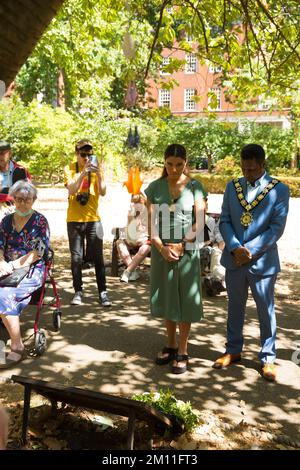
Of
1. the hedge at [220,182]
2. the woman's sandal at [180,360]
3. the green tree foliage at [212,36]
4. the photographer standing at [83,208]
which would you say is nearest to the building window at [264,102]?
the green tree foliage at [212,36]

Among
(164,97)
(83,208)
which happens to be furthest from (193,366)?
(164,97)

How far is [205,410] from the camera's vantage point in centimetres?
405

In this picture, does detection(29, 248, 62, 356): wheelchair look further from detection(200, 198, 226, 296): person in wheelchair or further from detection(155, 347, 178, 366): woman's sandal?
detection(200, 198, 226, 296): person in wheelchair

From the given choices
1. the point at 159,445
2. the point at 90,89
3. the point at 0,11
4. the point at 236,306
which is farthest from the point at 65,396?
the point at 90,89

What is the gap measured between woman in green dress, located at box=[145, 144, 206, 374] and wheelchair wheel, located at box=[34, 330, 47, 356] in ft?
4.07

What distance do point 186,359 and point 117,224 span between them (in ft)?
34.9

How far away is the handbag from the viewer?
→ 16.8ft

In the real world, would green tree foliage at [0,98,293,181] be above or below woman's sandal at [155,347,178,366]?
above

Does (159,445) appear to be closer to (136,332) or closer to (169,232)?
(169,232)

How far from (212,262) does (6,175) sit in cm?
341

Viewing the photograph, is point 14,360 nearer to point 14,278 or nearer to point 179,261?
point 14,278

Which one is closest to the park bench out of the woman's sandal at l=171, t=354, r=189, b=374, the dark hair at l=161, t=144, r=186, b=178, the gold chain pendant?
the woman's sandal at l=171, t=354, r=189, b=374

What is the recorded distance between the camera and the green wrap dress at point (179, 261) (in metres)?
4.73

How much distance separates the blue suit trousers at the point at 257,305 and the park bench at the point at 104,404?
152cm
